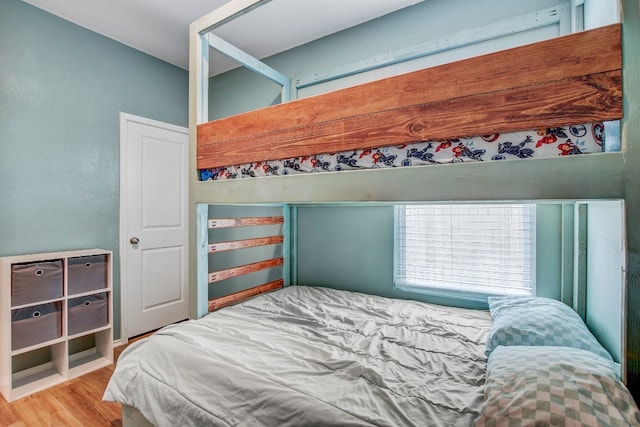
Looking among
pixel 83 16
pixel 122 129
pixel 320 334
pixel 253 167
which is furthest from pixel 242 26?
pixel 320 334

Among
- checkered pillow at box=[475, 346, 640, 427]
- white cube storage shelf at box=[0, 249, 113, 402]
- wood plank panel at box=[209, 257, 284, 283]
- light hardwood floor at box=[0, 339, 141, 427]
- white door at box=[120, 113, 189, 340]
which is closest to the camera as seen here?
checkered pillow at box=[475, 346, 640, 427]

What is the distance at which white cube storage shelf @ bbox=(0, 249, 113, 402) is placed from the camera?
6.57 ft

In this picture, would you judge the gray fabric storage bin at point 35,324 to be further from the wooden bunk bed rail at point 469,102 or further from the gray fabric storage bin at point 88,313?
the wooden bunk bed rail at point 469,102

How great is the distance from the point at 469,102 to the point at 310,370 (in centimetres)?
112

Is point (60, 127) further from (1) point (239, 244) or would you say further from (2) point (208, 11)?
(1) point (239, 244)

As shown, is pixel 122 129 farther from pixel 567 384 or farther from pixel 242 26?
pixel 567 384

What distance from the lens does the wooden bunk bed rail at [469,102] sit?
845mm

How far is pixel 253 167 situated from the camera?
4.99 feet

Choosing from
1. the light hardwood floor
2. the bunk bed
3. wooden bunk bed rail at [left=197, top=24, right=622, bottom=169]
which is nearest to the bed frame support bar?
the bunk bed

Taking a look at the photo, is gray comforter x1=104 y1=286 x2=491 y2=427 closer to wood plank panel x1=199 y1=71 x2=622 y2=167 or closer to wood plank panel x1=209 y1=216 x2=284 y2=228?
wood plank panel x1=209 y1=216 x2=284 y2=228

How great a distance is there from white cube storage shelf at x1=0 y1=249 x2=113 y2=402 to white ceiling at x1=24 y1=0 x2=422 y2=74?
1.80 metres

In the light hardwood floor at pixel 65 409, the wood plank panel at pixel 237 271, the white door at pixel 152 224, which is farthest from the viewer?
the white door at pixel 152 224

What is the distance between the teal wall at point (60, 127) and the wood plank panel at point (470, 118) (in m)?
2.03

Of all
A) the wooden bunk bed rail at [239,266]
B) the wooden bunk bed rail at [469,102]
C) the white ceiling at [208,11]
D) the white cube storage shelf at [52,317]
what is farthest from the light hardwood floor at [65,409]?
the white ceiling at [208,11]
